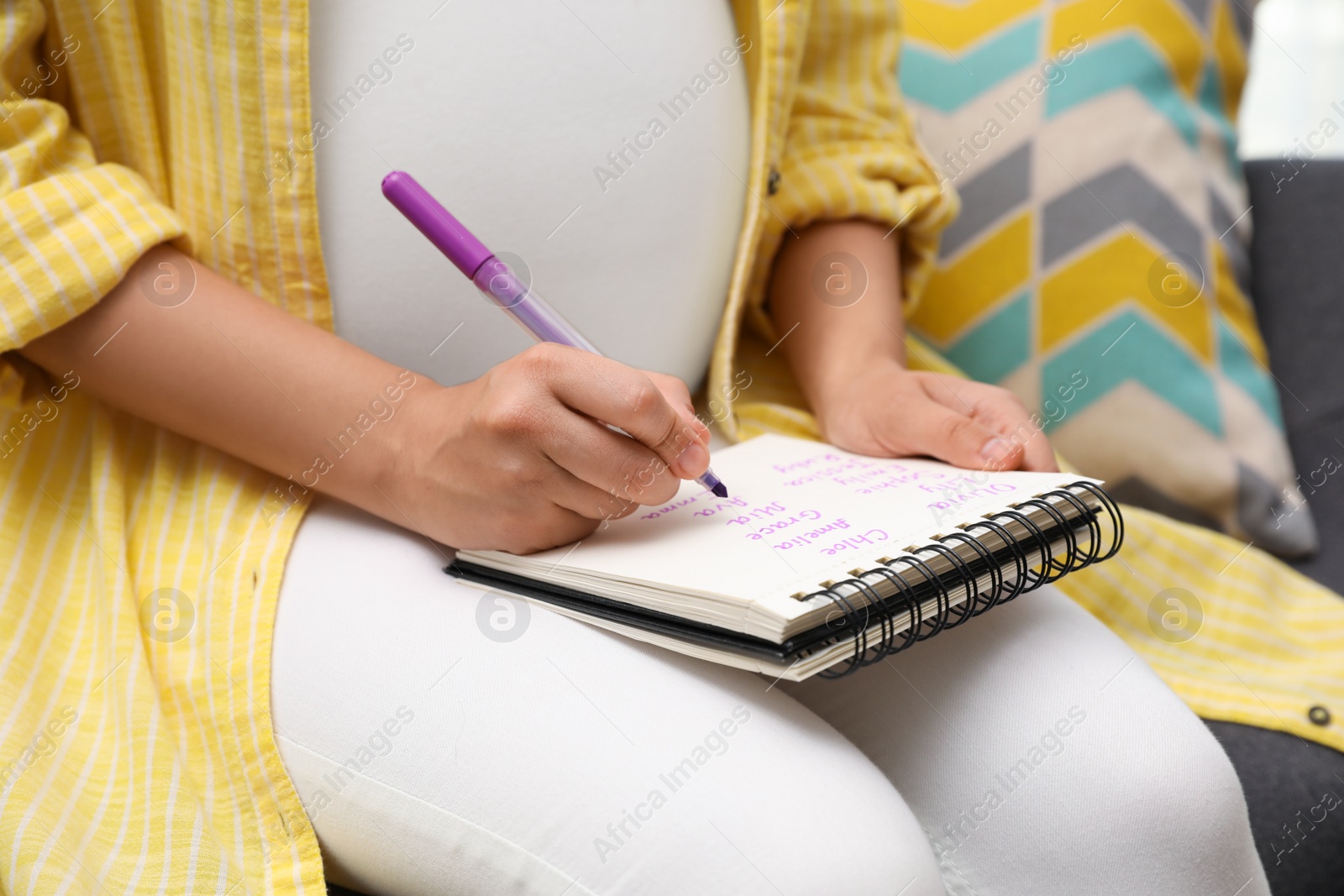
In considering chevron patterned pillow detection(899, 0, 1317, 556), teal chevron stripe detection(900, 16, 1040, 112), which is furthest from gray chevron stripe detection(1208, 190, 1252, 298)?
teal chevron stripe detection(900, 16, 1040, 112)

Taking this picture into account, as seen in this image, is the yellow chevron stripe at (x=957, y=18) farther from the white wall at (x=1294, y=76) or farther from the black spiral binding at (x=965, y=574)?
the white wall at (x=1294, y=76)

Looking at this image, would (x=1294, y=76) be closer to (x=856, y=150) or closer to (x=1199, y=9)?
(x=1199, y=9)

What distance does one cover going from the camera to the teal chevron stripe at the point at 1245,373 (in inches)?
35.7

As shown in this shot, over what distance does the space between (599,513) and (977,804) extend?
0.83 feet

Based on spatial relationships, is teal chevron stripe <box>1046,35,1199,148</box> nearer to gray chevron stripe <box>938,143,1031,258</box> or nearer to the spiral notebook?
gray chevron stripe <box>938,143,1031,258</box>

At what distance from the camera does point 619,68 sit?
23.6 inches

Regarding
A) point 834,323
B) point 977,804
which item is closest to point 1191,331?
point 834,323

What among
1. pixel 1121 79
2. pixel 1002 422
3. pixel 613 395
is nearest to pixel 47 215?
pixel 613 395

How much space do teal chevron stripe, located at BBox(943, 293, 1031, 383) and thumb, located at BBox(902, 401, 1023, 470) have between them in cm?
34

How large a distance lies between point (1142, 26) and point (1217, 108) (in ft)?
0.40

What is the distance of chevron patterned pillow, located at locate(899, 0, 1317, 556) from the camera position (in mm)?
895

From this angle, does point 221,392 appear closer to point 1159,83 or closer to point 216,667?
point 216,667

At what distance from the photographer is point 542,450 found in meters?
0.46

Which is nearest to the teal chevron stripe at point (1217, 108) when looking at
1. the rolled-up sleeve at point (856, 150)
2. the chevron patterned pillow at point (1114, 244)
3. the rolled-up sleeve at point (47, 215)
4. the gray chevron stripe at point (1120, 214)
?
the chevron patterned pillow at point (1114, 244)
